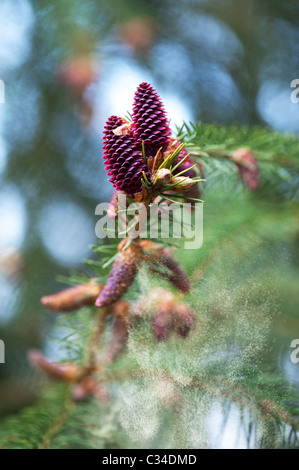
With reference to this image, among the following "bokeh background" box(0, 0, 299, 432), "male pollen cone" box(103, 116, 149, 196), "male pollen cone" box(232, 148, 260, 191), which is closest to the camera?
"male pollen cone" box(103, 116, 149, 196)

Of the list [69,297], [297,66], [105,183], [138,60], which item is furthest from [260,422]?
[297,66]

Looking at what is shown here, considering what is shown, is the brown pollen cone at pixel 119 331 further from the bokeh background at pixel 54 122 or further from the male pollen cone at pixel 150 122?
the bokeh background at pixel 54 122

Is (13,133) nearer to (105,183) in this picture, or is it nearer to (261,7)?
(105,183)

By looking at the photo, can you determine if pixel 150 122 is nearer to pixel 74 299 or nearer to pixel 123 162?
pixel 123 162

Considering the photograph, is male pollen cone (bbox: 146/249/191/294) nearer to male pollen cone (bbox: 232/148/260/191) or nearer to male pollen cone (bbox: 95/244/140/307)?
male pollen cone (bbox: 95/244/140/307)

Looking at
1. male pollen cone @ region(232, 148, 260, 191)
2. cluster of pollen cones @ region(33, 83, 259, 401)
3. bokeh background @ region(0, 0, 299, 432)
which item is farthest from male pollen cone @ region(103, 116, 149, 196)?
bokeh background @ region(0, 0, 299, 432)

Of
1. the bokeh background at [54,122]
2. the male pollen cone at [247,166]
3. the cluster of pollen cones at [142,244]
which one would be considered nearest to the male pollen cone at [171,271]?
the cluster of pollen cones at [142,244]
